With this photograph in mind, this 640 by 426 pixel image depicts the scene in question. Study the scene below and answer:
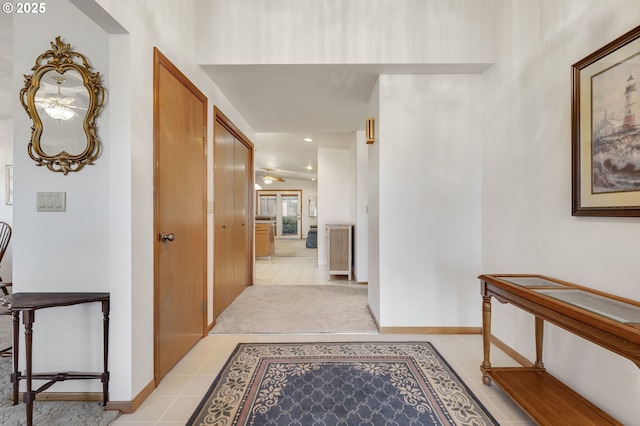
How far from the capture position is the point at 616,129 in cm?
133

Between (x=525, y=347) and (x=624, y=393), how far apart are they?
657 mm

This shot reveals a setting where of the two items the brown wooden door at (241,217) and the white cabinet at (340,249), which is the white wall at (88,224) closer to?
the brown wooden door at (241,217)

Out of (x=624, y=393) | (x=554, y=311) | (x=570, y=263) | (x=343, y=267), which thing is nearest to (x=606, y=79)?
(x=570, y=263)

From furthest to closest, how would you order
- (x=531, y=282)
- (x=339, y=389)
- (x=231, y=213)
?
(x=231, y=213) → (x=339, y=389) → (x=531, y=282)

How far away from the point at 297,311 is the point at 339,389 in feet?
4.48

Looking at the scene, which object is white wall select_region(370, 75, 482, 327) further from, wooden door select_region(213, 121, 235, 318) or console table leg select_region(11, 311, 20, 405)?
console table leg select_region(11, 311, 20, 405)

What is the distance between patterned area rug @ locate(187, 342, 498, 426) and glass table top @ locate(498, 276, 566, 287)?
2.33 ft

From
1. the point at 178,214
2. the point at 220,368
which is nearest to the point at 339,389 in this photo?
the point at 220,368

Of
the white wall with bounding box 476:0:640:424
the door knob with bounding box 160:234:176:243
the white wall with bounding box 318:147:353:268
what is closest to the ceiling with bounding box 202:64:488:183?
the white wall with bounding box 476:0:640:424

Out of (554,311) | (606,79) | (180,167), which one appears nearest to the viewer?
(554,311)

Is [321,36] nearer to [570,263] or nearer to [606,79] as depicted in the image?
[606,79]

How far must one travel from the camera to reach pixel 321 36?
2.25m

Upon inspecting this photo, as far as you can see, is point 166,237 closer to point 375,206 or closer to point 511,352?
point 375,206

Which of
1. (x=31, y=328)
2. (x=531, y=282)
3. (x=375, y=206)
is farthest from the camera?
(x=375, y=206)
